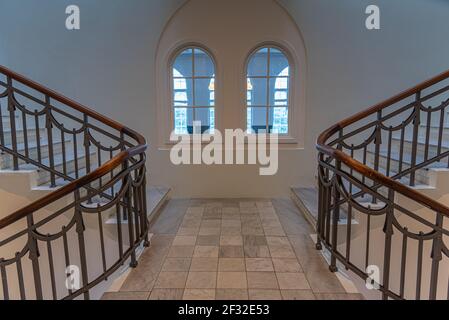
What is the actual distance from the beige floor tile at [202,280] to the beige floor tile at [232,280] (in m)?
0.04

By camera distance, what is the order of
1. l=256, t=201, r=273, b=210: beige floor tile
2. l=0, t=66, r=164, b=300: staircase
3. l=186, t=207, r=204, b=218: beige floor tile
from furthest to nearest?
l=256, t=201, r=273, b=210: beige floor tile → l=186, t=207, r=204, b=218: beige floor tile → l=0, t=66, r=164, b=300: staircase

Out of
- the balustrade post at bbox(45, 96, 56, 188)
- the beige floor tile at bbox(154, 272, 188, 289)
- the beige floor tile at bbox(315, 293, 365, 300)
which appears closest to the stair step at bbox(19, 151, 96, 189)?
the balustrade post at bbox(45, 96, 56, 188)

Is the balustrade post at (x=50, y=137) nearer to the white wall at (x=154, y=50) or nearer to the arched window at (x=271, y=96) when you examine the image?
the white wall at (x=154, y=50)

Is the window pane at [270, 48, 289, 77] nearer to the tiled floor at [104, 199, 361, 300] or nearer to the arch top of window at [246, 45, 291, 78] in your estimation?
the arch top of window at [246, 45, 291, 78]

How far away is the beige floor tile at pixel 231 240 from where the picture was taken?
2.74m

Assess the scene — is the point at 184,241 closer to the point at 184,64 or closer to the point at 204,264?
the point at 204,264

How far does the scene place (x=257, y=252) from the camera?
2.58 m

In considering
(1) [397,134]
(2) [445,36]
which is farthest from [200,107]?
(2) [445,36]

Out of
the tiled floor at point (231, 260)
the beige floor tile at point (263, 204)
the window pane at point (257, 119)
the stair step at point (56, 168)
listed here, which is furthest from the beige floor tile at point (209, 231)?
the window pane at point (257, 119)

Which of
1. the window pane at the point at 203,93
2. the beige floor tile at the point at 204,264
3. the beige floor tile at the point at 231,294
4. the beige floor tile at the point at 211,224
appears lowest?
the beige floor tile at the point at 231,294

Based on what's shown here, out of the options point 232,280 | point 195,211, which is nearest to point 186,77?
point 195,211

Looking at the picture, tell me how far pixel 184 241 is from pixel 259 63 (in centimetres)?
A: 286

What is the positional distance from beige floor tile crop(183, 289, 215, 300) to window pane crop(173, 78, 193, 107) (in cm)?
276

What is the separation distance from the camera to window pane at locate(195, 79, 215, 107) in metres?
4.19
